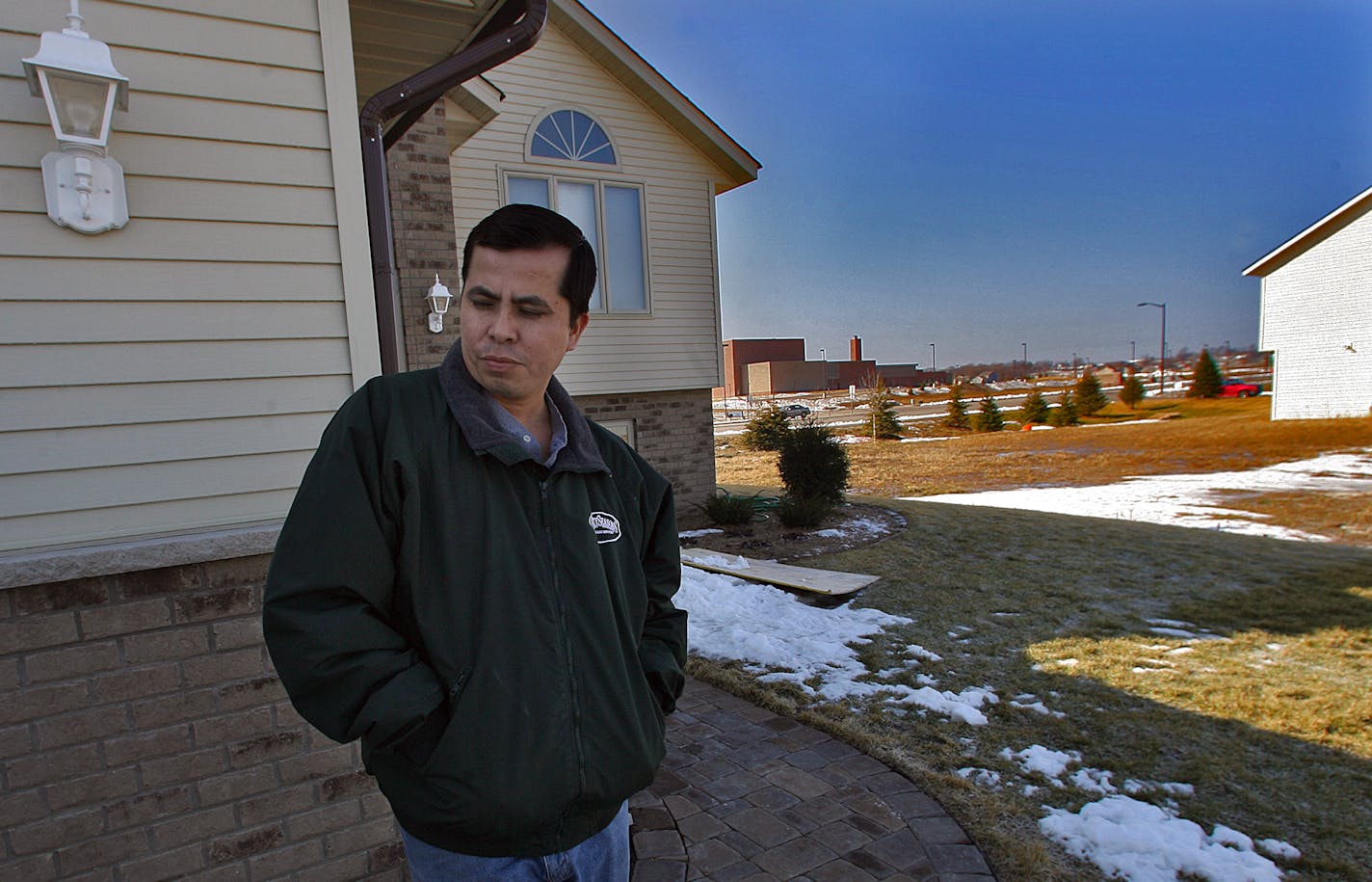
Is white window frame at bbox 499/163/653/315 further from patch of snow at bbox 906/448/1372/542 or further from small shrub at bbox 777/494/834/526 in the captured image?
patch of snow at bbox 906/448/1372/542

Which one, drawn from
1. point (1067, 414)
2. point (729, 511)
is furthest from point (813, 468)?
point (1067, 414)

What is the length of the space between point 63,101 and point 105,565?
50.5 inches

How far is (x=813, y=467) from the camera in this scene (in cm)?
950

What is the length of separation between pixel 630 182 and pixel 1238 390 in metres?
41.2

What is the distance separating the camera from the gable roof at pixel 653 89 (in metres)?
8.80

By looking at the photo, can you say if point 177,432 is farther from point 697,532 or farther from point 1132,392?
point 1132,392

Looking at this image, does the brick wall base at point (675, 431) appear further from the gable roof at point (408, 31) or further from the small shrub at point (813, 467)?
the gable roof at point (408, 31)

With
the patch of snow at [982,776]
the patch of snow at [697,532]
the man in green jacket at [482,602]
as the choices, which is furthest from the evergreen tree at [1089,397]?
the man in green jacket at [482,602]

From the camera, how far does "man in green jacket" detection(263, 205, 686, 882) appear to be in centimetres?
119

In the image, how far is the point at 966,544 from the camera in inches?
334

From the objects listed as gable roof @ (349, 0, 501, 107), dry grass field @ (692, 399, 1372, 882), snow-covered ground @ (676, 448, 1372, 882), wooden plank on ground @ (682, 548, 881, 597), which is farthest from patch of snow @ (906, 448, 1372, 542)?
gable roof @ (349, 0, 501, 107)

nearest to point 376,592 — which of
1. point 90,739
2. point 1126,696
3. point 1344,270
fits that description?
point 90,739

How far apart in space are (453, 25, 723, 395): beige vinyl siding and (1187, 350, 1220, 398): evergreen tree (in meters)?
38.4

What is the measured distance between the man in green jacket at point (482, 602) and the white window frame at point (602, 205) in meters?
7.70
